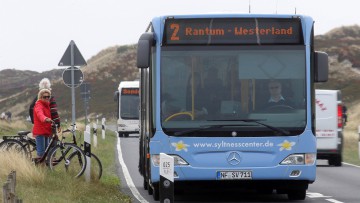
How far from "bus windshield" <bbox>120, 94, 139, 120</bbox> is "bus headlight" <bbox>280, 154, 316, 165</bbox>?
37.7 m

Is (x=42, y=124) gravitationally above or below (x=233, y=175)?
above

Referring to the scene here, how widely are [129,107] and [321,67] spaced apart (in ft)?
127

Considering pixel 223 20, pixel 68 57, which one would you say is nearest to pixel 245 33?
pixel 223 20

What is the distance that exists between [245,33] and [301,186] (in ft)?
8.19

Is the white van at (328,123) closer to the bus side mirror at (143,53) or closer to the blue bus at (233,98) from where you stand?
the blue bus at (233,98)

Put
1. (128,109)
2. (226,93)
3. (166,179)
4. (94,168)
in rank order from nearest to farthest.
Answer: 1. (166,179)
2. (226,93)
3. (94,168)
4. (128,109)

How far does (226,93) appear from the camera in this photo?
48.9 feet

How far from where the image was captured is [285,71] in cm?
1508

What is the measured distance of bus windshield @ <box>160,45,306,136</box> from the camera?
14852mm

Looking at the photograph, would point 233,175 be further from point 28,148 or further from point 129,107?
point 129,107

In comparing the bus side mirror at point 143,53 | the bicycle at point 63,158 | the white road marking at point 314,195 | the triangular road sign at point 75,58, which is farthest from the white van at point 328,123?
the bus side mirror at point 143,53

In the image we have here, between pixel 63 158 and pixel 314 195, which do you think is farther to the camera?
pixel 63 158

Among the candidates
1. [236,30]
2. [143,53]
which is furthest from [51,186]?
[236,30]

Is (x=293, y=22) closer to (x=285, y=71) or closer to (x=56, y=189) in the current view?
(x=285, y=71)
